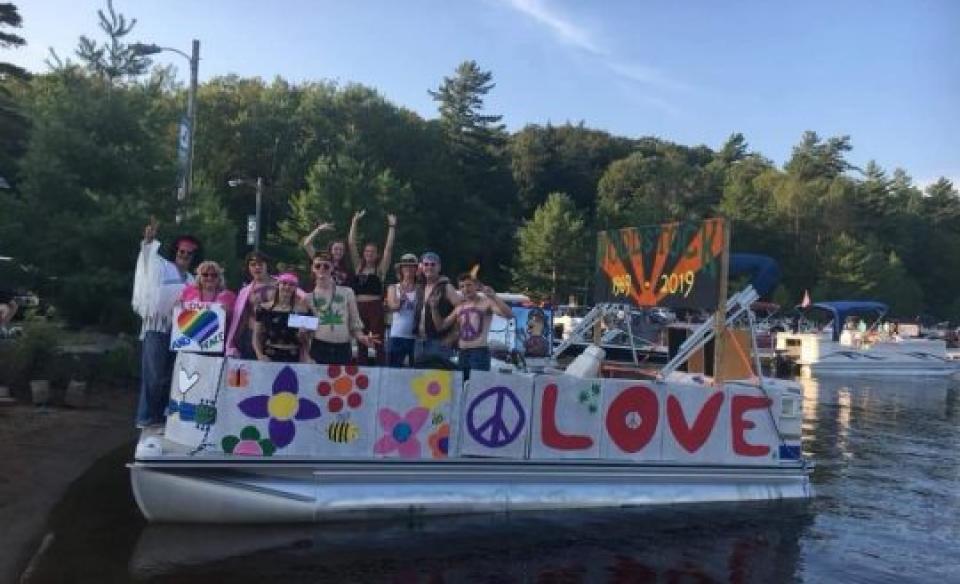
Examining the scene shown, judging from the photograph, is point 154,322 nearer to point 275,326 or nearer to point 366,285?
point 275,326

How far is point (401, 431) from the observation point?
789 cm

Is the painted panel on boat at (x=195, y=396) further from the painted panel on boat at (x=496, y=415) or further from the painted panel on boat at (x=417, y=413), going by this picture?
the painted panel on boat at (x=496, y=415)

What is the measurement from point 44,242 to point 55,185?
3.81ft

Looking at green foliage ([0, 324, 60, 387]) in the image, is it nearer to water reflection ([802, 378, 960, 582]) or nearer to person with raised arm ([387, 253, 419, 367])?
person with raised arm ([387, 253, 419, 367])

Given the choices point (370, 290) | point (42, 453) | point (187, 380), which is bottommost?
point (42, 453)

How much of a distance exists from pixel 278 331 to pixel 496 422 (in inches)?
89.0

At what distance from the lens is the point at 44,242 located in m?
15.9

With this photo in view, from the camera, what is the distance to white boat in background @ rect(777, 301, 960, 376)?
36062mm

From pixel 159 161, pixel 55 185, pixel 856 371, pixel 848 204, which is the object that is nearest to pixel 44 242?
pixel 55 185

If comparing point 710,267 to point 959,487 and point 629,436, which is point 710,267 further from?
point 959,487

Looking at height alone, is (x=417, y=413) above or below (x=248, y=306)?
below

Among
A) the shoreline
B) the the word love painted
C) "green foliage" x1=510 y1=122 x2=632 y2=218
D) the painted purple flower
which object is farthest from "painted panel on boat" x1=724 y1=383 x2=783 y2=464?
"green foliage" x1=510 y1=122 x2=632 y2=218

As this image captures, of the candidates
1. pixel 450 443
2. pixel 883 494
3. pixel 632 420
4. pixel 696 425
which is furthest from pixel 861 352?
pixel 450 443

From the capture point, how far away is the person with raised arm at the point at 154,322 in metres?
8.05
